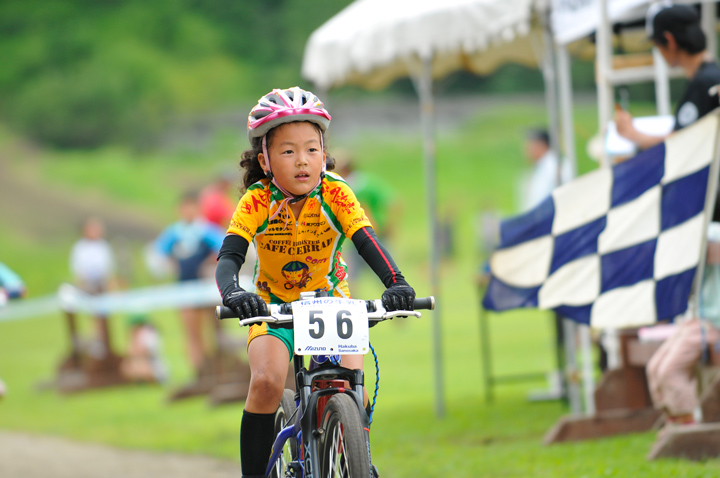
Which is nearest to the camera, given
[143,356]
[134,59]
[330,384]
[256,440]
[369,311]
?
[369,311]

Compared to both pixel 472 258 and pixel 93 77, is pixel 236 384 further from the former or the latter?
pixel 93 77

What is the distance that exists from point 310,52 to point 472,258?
75.9ft

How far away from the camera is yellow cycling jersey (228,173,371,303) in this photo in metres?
4.03

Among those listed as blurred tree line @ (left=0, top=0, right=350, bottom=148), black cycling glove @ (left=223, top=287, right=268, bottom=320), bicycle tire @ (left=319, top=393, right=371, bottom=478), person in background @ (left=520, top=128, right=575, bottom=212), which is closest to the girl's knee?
bicycle tire @ (left=319, top=393, right=371, bottom=478)

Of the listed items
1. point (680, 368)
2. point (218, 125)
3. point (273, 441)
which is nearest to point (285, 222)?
point (273, 441)

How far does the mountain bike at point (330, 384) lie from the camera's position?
135 inches

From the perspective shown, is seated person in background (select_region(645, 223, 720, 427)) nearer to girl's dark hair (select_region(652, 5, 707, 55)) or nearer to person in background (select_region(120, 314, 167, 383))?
girl's dark hair (select_region(652, 5, 707, 55))

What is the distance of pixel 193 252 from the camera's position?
1173cm

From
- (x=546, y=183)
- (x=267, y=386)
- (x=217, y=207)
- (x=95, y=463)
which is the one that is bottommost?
(x=95, y=463)

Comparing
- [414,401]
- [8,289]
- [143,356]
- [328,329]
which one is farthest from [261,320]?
[143,356]

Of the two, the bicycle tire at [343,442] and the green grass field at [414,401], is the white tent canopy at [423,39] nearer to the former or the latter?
the green grass field at [414,401]

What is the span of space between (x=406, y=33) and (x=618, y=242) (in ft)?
8.78

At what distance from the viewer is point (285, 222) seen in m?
4.11

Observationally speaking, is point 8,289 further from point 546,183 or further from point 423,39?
point 546,183
